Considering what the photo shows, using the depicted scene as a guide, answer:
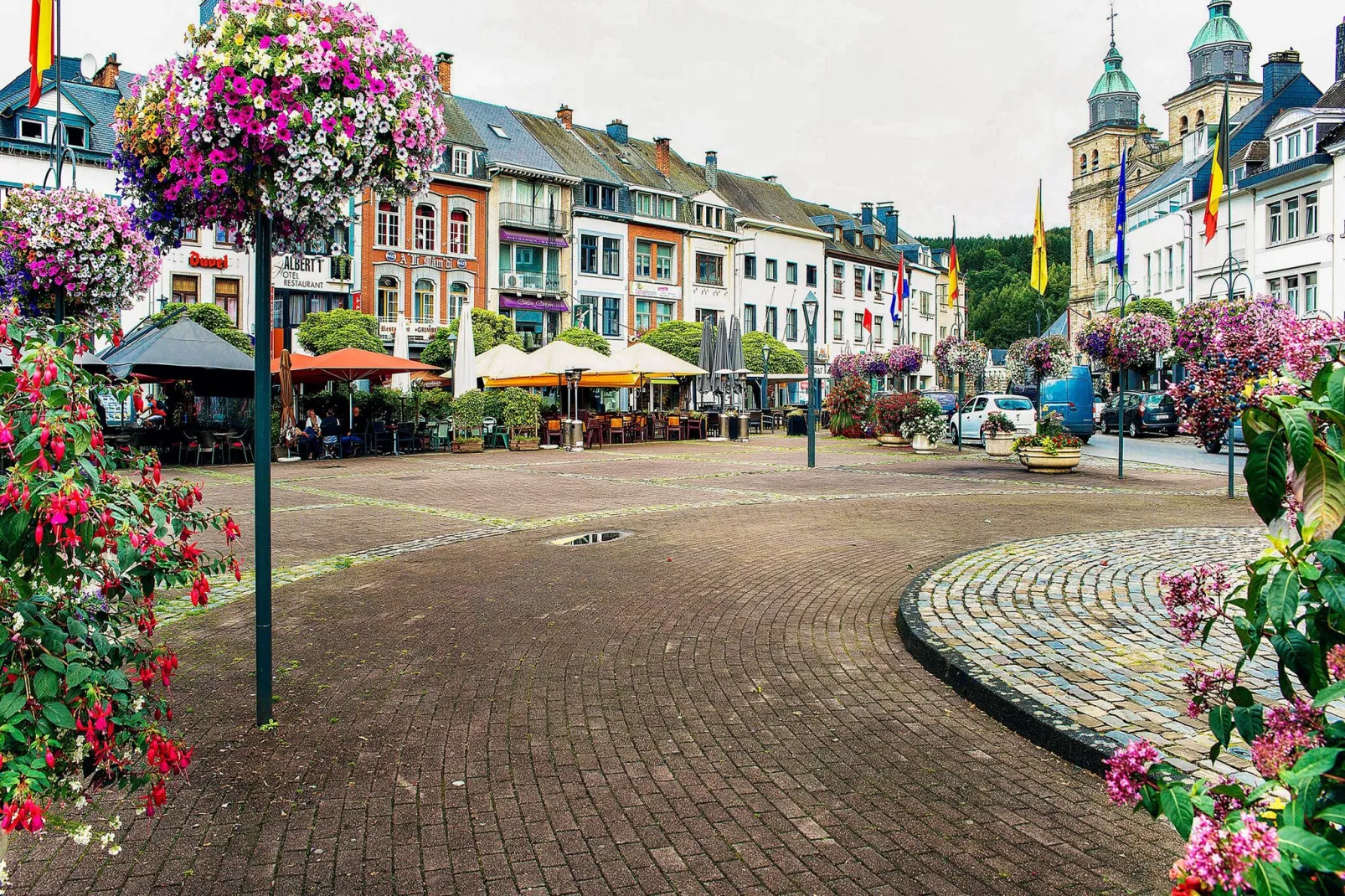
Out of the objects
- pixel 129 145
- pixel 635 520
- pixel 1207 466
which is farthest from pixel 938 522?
pixel 1207 466

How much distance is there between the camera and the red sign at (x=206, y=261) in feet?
124

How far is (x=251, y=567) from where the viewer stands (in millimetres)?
9023

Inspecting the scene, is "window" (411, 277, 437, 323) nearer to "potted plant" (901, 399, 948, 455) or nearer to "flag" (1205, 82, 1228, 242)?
"potted plant" (901, 399, 948, 455)

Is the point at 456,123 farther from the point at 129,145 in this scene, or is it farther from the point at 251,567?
the point at 129,145

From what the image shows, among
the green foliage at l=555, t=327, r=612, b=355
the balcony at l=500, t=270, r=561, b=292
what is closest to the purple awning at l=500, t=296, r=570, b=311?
the balcony at l=500, t=270, r=561, b=292

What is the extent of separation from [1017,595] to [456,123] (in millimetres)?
45690

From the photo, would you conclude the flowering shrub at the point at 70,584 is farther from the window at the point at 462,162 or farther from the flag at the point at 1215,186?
the window at the point at 462,162

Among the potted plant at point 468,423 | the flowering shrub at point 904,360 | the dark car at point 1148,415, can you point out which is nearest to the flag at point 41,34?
the potted plant at point 468,423

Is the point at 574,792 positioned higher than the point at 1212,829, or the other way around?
the point at 1212,829

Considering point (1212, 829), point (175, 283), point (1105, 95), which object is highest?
point (1105, 95)

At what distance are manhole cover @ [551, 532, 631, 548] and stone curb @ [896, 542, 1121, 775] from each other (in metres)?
4.47

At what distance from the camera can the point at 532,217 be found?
48875 mm

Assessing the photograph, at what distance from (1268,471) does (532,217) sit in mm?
48875

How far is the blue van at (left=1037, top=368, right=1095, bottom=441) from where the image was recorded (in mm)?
32562
